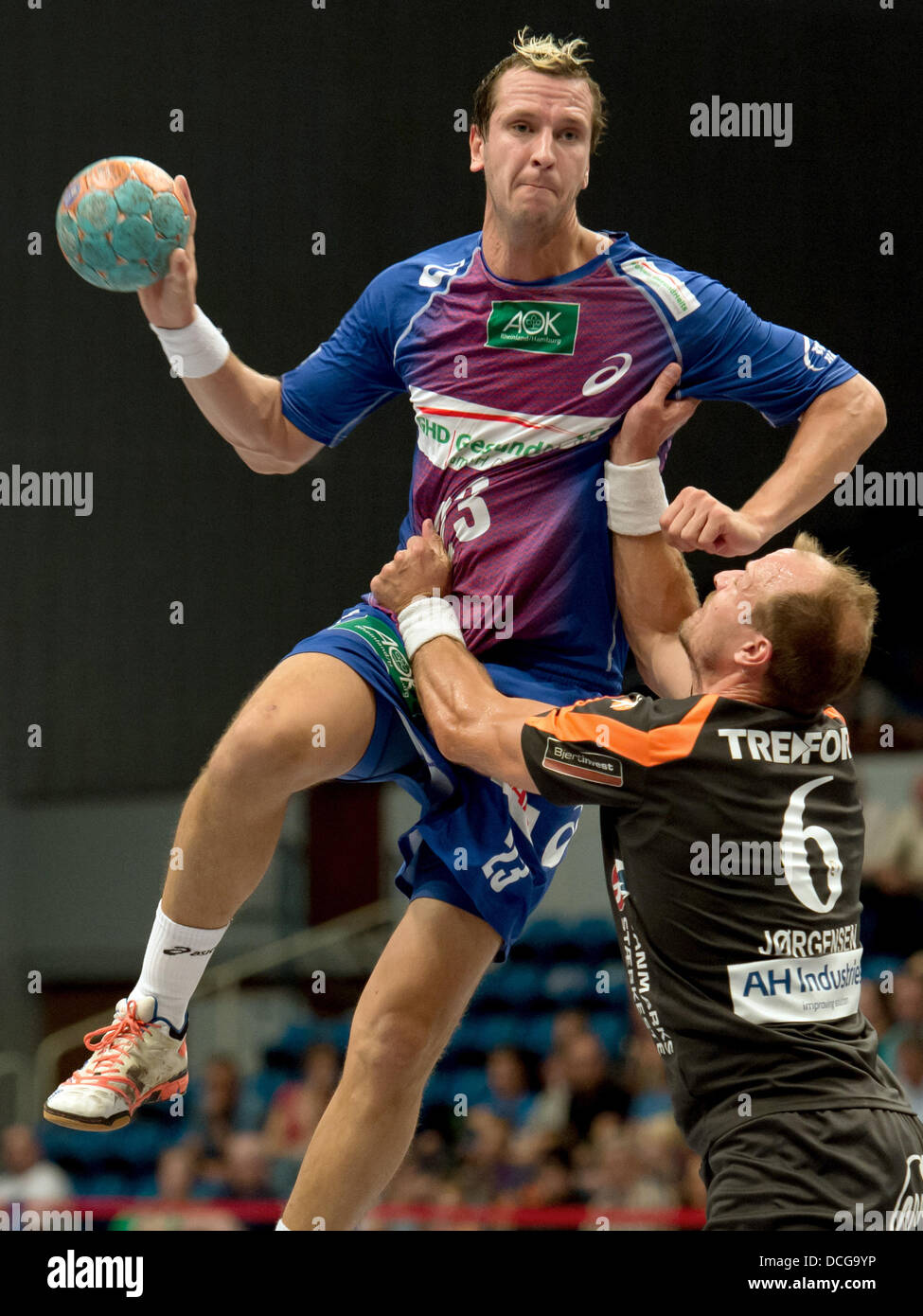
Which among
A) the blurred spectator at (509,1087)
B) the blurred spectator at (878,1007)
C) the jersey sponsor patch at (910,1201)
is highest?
the jersey sponsor patch at (910,1201)

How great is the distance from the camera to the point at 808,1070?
8.06ft

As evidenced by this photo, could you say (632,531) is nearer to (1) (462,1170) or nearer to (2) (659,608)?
(2) (659,608)

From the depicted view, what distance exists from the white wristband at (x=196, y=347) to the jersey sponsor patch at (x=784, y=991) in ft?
5.10

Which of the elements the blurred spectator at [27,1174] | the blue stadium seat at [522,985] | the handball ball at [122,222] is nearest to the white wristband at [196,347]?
the handball ball at [122,222]

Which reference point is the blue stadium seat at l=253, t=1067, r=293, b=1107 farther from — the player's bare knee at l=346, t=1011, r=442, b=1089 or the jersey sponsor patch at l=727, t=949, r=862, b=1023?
the jersey sponsor patch at l=727, t=949, r=862, b=1023

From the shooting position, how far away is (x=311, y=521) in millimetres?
7195

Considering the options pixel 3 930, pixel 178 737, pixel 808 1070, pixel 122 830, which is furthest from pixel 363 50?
pixel 808 1070

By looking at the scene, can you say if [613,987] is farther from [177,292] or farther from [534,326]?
[177,292]

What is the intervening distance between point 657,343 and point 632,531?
14.4 inches

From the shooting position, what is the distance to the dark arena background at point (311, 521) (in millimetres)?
6316

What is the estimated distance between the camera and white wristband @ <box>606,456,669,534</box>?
114 inches

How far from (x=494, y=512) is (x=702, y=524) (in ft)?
1.46

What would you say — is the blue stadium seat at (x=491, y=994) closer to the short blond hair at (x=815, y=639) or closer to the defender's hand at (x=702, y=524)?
the defender's hand at (x=702, y=524)

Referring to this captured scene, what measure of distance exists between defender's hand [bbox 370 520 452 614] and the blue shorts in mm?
57
